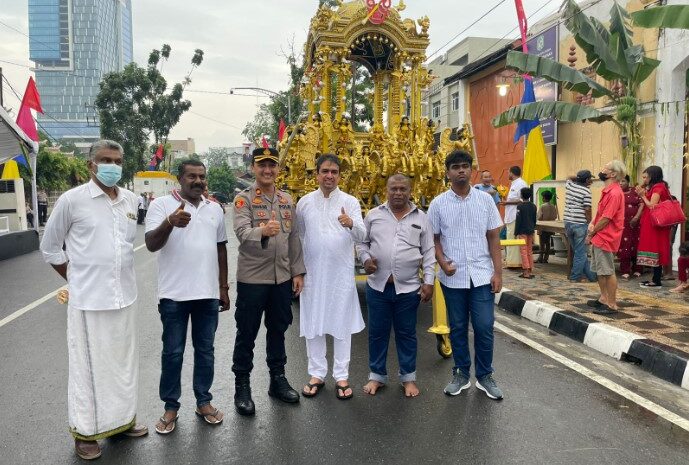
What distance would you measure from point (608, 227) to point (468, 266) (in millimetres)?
2824

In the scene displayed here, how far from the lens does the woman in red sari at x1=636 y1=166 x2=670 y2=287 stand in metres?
7.49

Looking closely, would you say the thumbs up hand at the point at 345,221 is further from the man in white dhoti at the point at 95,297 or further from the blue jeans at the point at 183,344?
the man in white dhoti at the point at 95,297

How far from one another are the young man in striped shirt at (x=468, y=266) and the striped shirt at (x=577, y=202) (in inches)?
188

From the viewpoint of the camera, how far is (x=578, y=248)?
27.4ft

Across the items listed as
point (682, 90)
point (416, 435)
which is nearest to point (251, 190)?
point (416, 435)

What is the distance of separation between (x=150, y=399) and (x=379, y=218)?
2100mm

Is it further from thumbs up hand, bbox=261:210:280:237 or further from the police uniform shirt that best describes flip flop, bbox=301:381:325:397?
thumbs up hand, bbox=261:210:280:237

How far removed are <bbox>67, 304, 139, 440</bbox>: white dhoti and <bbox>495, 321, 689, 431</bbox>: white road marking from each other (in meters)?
3.38

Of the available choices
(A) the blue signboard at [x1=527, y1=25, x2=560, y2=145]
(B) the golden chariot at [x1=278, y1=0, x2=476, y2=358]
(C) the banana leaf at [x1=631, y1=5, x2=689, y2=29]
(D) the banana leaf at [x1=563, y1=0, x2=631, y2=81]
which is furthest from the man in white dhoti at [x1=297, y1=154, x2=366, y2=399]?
(A) the blue signboard at [x1=527, y1=25, x2=560, y2=145]

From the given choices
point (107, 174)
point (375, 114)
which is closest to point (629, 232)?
point (375, 114)

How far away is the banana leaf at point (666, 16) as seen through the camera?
6.27 m

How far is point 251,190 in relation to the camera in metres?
3.75

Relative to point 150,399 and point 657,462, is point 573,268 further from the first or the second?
point 150,399

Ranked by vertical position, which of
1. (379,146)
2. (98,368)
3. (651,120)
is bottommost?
(98,368)
